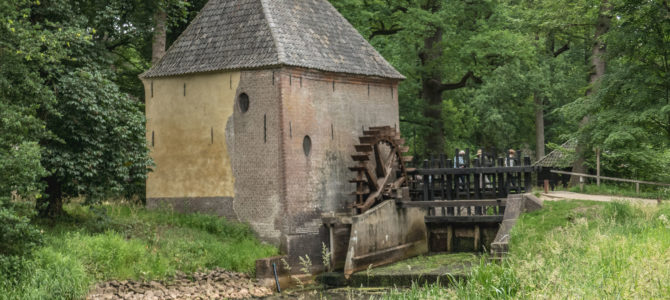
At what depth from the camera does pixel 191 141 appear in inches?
684

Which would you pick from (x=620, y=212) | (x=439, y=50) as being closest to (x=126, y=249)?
(x=620, y=212)

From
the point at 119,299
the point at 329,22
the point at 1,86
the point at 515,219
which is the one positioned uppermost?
the point at 329,22

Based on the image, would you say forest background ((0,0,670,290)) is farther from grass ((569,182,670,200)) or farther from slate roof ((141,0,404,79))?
slate roof ((141,0,404,79))

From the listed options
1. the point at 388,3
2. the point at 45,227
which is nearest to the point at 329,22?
the point at 388,3

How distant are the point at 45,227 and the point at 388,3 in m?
15.1

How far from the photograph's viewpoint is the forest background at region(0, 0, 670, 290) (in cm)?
1226

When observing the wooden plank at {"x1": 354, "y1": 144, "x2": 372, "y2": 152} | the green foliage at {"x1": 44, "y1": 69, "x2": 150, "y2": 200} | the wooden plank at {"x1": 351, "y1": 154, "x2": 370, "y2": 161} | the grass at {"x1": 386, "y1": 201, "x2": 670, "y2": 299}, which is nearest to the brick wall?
the wooden plank at {"x1": 351, "y1": 154, "x2": 370, "y2": 161}

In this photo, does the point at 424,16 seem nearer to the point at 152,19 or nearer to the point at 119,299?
the point at 152,19

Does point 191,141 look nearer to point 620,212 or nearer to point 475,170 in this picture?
point 475,170

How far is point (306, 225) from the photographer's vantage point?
1658cm

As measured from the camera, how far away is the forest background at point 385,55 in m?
12.3

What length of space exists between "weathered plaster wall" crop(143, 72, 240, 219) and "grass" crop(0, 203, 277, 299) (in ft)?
2.16

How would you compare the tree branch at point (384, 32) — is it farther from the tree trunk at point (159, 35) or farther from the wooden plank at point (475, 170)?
the tree trunk at point (159, 35)

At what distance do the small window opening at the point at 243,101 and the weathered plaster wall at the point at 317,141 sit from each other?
928 millimetres
